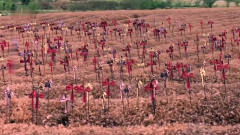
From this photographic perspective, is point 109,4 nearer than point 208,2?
Yes

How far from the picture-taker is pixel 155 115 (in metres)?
12.5

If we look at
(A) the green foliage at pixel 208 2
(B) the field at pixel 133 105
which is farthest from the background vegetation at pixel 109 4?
(B) the field at pixel 133 105

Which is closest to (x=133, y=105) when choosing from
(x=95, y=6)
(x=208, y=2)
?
(x=95, y=6)

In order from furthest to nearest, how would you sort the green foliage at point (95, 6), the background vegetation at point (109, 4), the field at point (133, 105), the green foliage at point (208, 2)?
the green foliage at point (208, 2)
the green foliage at point (95, 6)
the background vegetation at point (109, 4)
the field at point (133, 105)

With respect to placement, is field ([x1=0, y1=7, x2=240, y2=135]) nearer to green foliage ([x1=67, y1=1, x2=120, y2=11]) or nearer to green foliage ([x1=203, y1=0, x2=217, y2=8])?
green foliage ([x1=67, y1=1, x2=120, y2=11])

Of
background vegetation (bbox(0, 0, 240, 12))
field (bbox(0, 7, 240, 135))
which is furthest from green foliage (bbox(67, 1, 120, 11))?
field (bbox(0, 7, 240, 135))

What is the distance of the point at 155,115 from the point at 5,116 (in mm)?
4994

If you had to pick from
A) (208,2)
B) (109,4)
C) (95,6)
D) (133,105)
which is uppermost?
(208,2)

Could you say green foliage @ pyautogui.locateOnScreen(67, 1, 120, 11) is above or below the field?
above

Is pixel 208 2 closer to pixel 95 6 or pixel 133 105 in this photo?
pixel 95 6

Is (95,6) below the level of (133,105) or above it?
above

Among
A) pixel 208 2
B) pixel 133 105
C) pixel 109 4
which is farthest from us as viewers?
pixel 208 2

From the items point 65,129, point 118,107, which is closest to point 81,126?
point 65,129

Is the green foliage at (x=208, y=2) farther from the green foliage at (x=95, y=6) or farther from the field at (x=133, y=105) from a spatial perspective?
the field at (x=133, y=105)
